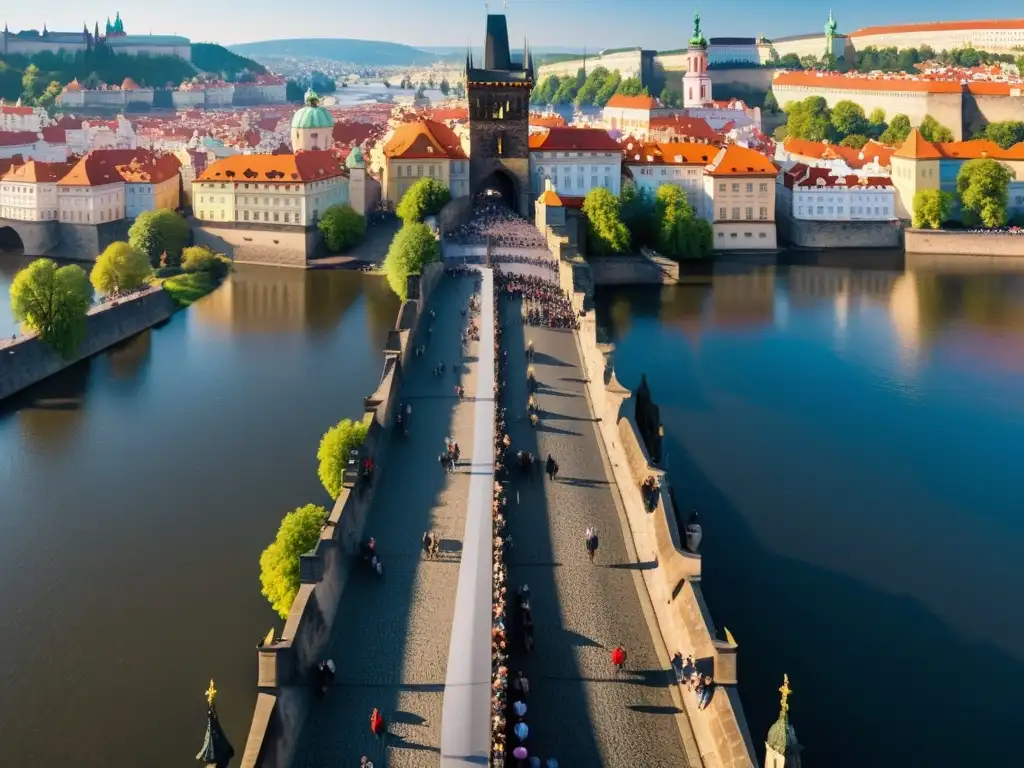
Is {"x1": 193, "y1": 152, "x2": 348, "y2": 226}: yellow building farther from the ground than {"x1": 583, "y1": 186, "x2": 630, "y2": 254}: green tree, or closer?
farther from the ground

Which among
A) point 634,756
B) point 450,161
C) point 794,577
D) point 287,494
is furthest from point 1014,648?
point 450,161

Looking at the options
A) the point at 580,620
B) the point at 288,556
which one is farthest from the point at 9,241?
the point at 580,620

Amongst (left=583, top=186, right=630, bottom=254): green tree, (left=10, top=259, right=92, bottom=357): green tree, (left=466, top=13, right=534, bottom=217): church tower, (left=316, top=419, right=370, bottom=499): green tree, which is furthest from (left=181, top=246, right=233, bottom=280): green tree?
(left=316, top=419, right=370, bottom=499): green tree

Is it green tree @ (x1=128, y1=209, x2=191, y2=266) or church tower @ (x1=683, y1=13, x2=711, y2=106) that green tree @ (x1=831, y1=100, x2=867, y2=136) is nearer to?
church tower @ (x1=683, y1=13, x2=711, y2=106)

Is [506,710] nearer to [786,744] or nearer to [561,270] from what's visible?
[786,744]

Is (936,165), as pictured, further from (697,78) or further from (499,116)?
(697,78)

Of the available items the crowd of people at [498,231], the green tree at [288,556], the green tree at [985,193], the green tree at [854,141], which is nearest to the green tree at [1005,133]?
the green tree at [854,141]
